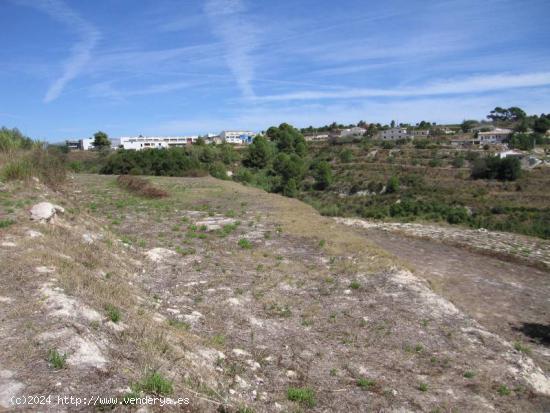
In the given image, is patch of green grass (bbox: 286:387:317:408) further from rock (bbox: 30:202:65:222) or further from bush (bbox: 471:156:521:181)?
bush (bbox: 471:156:521:181)

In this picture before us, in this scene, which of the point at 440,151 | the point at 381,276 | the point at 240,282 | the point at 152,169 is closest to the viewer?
the point at 240,282

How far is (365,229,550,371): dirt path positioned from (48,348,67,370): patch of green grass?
6.76 metres

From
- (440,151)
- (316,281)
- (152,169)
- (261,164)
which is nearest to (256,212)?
(316,281)

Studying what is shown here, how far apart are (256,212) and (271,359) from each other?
33.0ft

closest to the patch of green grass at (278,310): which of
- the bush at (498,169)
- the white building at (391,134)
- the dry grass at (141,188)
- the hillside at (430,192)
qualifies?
the dry grass at (141,188)

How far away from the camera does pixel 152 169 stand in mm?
32875

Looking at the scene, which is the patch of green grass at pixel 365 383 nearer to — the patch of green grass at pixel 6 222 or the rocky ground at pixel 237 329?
the rocky ground at pixel 237 329

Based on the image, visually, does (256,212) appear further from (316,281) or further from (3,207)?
(3,207)

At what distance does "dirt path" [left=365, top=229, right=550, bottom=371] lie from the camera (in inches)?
301

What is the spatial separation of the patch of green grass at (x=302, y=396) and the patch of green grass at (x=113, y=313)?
2.27 meters

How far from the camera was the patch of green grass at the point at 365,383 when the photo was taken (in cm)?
504

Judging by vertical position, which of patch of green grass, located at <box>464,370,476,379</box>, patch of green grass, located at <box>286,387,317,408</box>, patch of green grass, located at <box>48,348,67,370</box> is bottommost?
patch of green grass, located at <box>464,370,476,379</box>

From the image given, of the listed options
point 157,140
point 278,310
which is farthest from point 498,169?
point 157,140

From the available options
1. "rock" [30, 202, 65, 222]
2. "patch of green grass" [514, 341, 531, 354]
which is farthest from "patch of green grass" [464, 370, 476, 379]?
"rock" [30, 202, 65, 222]
